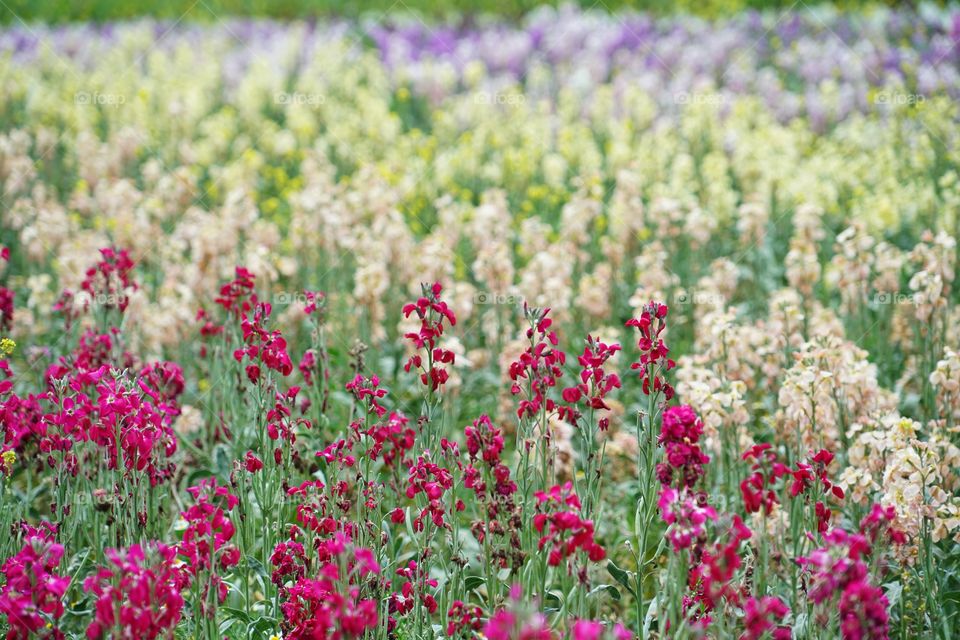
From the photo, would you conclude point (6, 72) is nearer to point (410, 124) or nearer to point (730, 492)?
point (410, 124)

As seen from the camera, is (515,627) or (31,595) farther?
(31,595)

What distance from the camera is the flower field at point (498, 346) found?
2857mm

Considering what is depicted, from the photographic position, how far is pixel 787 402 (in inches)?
143

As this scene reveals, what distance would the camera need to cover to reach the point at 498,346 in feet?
18.7

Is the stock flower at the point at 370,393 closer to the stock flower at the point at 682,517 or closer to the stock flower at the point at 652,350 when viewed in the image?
the stock flower at the point at 652,350

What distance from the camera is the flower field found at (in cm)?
286

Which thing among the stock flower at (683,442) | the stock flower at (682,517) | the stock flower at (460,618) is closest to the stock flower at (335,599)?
the stock flower at (460,618)

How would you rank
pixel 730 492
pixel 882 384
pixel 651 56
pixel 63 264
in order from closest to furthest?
pixel 730 492 → pixel 882 384 → pixel 63 264 → pixel 651 56

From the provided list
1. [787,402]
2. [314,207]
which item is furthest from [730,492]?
[314,207]

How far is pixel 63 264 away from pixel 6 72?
6.93 metres

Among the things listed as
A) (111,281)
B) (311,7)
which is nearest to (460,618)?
(111,281)

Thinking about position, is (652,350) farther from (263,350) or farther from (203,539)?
(203,539)

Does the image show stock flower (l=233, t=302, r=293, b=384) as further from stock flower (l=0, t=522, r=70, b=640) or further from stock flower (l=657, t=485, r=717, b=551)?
stock flower (l=657, t=485, r=717, b=551)

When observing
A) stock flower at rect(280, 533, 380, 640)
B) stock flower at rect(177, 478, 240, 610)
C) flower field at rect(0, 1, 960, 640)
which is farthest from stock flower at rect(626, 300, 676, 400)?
stock flower at rect(177, 478, 240, 610)
